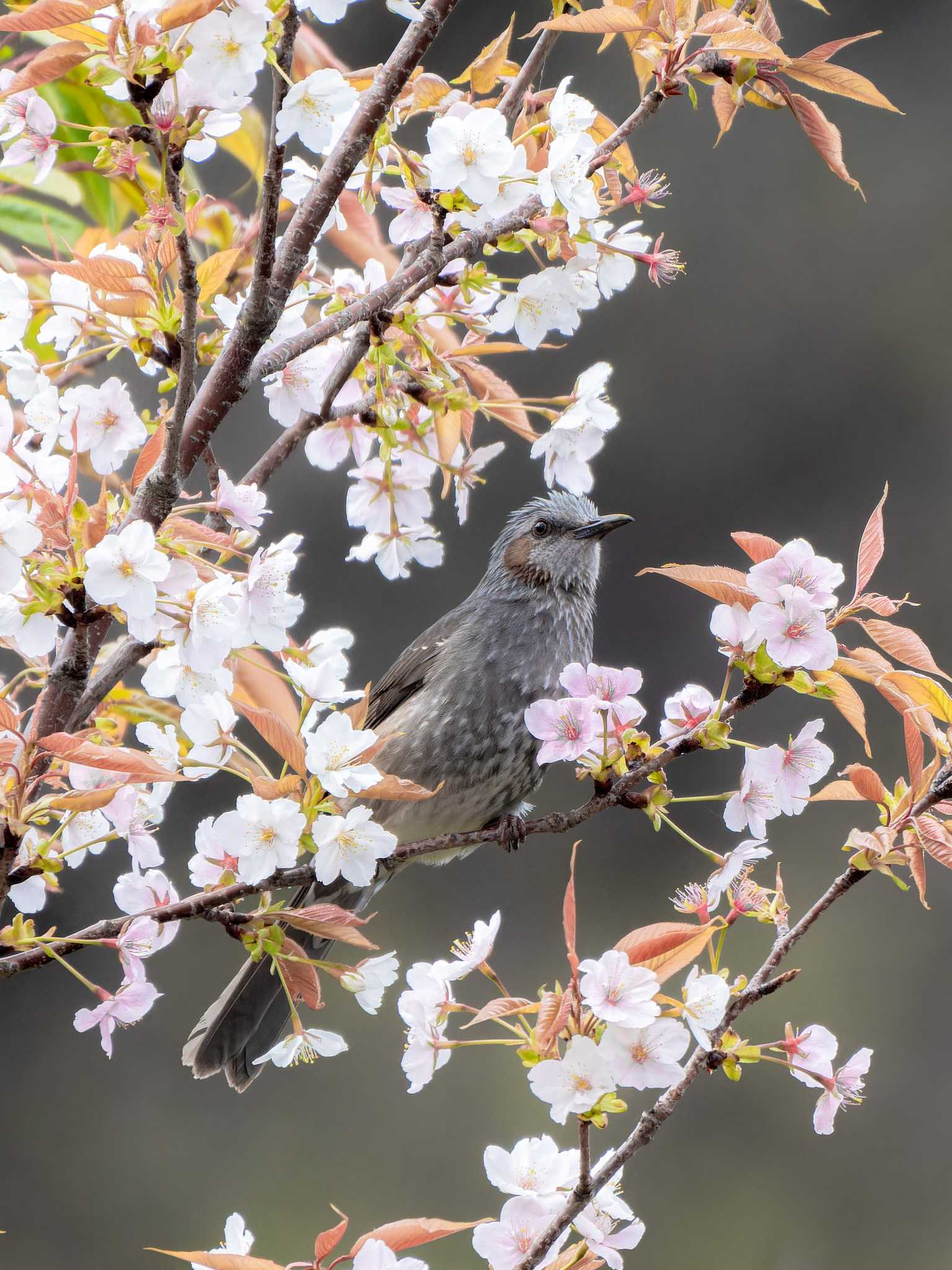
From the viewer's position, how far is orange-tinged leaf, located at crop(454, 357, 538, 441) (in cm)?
143

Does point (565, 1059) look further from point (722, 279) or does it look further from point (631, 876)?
point (722, 279)

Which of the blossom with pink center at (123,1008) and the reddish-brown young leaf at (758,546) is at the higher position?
the reddish-brown young leaf at (758,546)

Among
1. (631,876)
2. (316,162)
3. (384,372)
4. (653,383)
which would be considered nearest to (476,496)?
(653,383)

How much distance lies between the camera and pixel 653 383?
664 centimetres

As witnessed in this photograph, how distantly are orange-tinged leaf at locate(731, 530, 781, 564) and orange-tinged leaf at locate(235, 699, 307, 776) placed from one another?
39 cm

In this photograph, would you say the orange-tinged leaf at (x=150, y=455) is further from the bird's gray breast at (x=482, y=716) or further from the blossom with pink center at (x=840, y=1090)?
the bird's gray breast at (x=482, y=716)

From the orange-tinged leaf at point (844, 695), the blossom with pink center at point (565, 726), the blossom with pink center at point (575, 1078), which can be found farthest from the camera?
the blossom with pink center at point (565, 726)

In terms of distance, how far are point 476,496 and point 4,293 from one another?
5.03 metres

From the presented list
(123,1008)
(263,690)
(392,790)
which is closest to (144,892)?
(123,1008)

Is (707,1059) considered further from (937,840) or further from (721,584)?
(721,584)

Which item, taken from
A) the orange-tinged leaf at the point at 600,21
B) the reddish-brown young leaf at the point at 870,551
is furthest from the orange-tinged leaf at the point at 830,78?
the reddish-brown young leaf at the point at 870,551

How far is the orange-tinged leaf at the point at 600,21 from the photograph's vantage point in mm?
1106

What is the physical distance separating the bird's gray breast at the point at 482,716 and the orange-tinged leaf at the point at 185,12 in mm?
1333

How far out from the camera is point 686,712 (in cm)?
122
